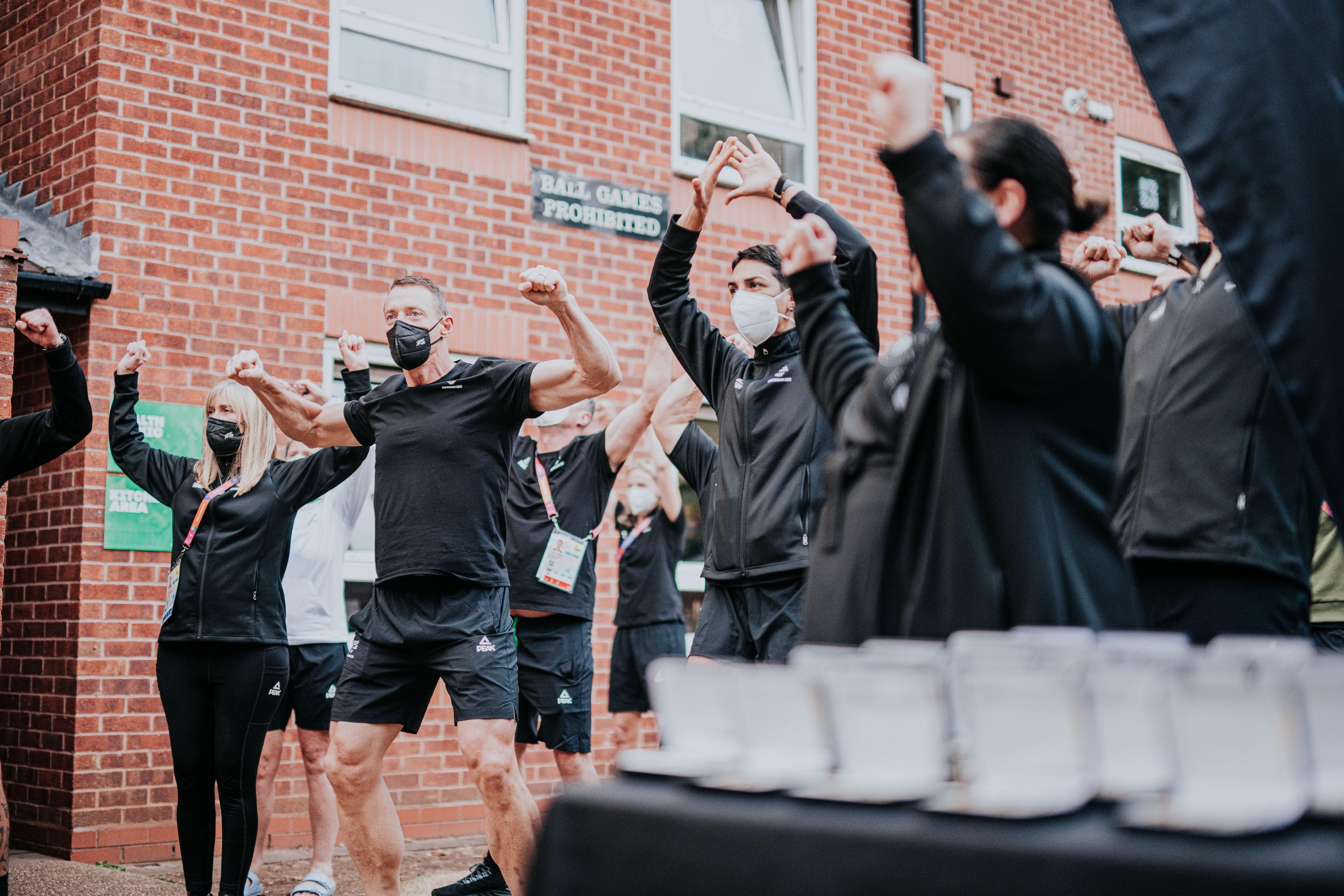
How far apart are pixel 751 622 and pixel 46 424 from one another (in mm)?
3032

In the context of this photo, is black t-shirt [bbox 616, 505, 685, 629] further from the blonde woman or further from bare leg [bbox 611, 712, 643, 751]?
the blonde woman

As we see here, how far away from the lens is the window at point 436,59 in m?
8.26

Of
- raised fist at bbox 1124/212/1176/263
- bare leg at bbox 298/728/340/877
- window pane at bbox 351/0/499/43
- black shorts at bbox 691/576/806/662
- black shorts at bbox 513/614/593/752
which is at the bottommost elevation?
bare leg at bbox 298/728/340/877

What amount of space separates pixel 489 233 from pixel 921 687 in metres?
7.37

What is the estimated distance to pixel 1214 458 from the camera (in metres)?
3.28

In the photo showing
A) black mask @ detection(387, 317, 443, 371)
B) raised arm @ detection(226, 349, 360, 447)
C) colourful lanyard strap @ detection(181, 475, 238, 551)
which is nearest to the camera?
black mask @ detection(387, 317, 443, 371)

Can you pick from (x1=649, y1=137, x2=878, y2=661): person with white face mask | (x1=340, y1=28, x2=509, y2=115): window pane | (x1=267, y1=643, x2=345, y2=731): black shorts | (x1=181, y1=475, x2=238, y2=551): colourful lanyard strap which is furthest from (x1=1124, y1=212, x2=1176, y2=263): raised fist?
(x1=340, y1=28, x2=509, y2=115): window pane

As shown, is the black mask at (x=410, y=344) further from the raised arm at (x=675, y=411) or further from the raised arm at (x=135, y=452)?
the raised arm at (x=135, y=452)

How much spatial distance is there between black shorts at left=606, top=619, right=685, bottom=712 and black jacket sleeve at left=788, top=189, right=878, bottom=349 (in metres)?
4.49

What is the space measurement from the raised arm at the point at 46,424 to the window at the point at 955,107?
309 inches

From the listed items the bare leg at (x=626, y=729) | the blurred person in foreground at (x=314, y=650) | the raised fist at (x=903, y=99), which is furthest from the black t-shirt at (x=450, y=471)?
the bare leg at (x=626, y=729)

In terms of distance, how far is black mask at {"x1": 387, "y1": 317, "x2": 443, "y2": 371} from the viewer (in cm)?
523

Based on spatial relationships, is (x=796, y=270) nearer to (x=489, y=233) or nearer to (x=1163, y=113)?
(x=1163, y=113)

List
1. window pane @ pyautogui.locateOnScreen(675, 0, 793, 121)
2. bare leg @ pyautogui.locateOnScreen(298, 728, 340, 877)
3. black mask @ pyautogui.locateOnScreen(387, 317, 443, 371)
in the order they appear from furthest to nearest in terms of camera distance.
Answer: window pane @ pyautogui.locateOnScreen(675, 0, 793, 121), bare leg @ pyautogui.locateOnScreen(298, 728, 340, 877), black mask @ pyautogui.locateOnScreen(387, 317, 443, 371)
